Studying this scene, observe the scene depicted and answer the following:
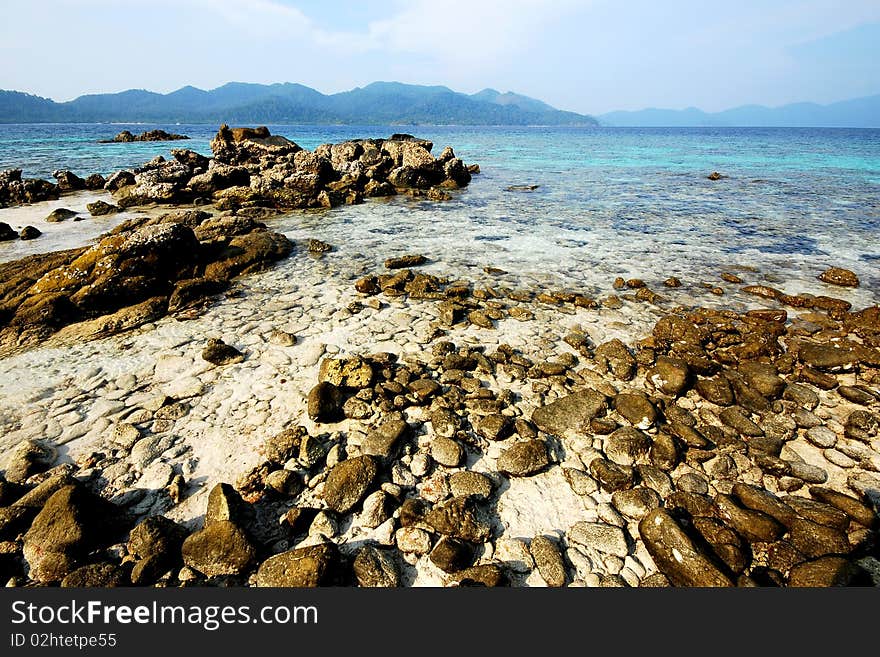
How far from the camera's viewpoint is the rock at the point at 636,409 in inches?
210

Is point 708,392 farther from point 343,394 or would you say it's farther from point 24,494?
point 24,494

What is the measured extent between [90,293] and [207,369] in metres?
Answer: 4.16

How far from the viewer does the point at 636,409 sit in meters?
5.49

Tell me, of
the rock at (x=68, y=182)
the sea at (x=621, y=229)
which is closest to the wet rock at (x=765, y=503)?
the sea at (x=621, y=229)

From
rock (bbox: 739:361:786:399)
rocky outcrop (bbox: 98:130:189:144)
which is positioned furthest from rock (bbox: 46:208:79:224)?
rocky outcrop (bbox: 98:130:189:144)

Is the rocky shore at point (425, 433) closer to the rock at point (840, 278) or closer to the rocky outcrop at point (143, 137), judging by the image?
the rock at point (840, 278)

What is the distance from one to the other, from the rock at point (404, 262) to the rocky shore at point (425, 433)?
1.86 metres

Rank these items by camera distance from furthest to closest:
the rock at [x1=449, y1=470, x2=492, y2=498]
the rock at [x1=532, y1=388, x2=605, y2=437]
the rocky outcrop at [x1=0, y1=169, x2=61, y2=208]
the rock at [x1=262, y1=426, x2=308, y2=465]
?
the rocky outcrop at [x1=0, y1=169, x2=61, y2=208] < the rock at [x1=532, y1=388, x2=605, y2=437] < the rock at [x1=262, y1=426, x2=308, y2=465] < the rock at [x1=449, y1=470, x2=492, y2=498]

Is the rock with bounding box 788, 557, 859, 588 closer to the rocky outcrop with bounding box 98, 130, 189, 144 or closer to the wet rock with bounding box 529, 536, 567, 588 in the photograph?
the wet rock with bounding box 529, 536, 567, 588

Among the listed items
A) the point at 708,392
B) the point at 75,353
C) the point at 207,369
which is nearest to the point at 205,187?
the point at 75,353

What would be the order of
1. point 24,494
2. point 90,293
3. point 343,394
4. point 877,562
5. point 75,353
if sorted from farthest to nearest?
point 90,293 < point 75,353 < point 343,394 < point 24,494 < point 877,562

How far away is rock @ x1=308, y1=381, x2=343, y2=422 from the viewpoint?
5.35m

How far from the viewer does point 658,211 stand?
1989 cm

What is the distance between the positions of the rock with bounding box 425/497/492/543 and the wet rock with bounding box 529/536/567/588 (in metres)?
0.46
